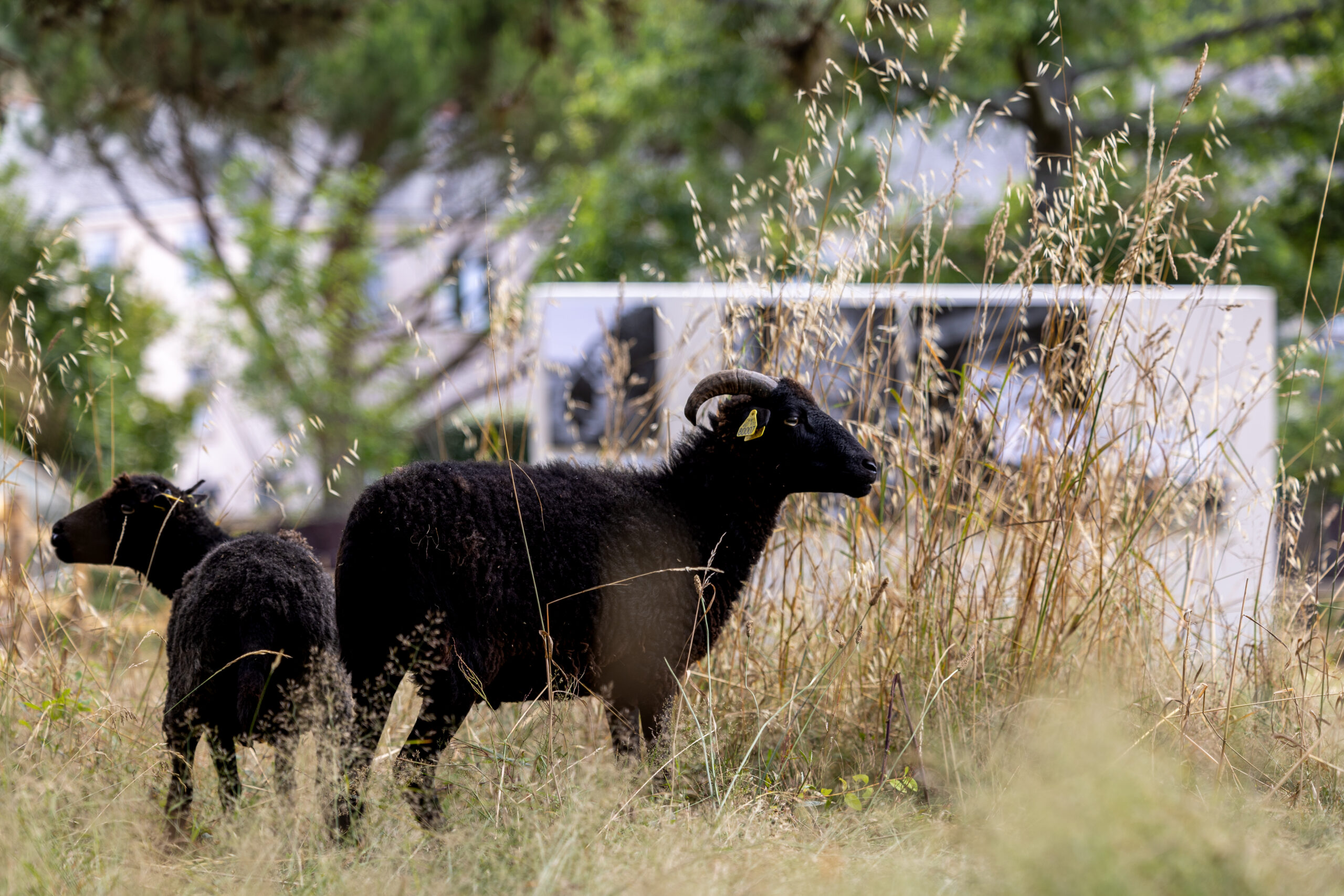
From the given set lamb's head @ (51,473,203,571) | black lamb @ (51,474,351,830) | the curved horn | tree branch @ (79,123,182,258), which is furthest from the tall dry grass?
tree branch @ (79,123,182,258)

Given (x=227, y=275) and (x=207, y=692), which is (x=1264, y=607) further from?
(x=227, y=275)

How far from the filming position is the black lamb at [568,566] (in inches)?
104

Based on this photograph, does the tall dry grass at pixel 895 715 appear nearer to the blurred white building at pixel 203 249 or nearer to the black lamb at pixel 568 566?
the black lamb at pixel 568 566

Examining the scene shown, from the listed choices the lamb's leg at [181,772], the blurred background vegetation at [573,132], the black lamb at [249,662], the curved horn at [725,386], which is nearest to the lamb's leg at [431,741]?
the black lamb at [249,662]

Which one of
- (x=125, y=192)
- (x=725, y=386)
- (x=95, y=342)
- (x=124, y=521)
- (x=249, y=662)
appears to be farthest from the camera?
(x=125, y=192)

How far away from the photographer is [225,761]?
275 centimetres

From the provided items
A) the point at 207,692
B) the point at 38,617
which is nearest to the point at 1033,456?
A: the point at 207,692

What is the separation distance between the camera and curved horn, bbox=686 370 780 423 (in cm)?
288

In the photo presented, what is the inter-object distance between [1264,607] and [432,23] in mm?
14860

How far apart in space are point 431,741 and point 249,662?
0.52 m

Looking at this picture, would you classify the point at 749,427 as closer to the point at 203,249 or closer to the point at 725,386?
the point at 725,386

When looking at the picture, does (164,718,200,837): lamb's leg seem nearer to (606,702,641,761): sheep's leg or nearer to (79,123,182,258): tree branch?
(606,702,641,761): sheep's leg

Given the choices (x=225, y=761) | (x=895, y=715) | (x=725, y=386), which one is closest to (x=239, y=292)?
(x=225, y=761)

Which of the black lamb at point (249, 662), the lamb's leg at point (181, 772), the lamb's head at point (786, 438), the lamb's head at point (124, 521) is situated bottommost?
the lamb's leg at point (181, 772)
